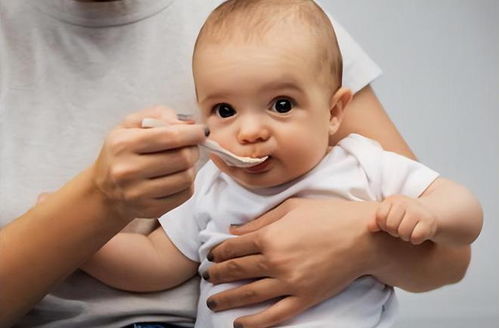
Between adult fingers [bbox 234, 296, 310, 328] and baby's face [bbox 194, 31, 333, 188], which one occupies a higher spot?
baby's face [bbox 194, 31, 333, 188]

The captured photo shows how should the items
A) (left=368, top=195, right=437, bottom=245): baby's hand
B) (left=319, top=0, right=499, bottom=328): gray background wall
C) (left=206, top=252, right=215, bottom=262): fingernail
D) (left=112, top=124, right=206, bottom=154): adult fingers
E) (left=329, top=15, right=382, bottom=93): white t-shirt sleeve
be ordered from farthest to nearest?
(left=319, top=0, right=499, bottom=328): gray background wall < (left=329, top=15, right=382, bottom=93): white t-shirt sleeve < (left=206, top=252, right=215, bottom=262): fingernail < (left=368, top=195, right=437, bottom=245): baby's hand < (left=112, top=124, right=206, bottom=154): adult fingers

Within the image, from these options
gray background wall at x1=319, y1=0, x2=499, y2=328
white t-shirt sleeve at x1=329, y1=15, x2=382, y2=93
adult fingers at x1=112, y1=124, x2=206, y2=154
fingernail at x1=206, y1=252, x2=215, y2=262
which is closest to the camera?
adult fingers at x1=112, y1=124, x2=206, y2=154

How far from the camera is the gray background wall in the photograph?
185cm

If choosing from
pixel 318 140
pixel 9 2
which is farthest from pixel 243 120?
pixel 9 2

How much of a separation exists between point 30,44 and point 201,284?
1.25 ft

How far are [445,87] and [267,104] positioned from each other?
0.94 meters

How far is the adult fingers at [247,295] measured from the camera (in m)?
1.00

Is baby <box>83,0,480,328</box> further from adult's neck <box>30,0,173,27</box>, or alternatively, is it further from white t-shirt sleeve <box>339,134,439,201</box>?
adult's neck <box>30,0,173,27</box>

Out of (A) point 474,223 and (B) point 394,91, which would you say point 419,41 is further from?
(A) point 474,223

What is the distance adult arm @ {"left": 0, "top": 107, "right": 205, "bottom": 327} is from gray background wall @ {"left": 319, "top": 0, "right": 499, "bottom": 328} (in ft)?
3.38

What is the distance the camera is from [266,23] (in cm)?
102

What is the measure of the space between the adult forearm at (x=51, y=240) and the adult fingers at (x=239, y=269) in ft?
0.48

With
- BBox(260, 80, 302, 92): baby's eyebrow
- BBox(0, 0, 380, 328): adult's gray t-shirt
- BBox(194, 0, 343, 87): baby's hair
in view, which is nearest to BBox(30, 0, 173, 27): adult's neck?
BBox(0, 0, 380, 328): adult's gray t-shirt

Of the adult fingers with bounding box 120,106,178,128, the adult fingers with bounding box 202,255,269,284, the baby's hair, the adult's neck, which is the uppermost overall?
the adult's neck
